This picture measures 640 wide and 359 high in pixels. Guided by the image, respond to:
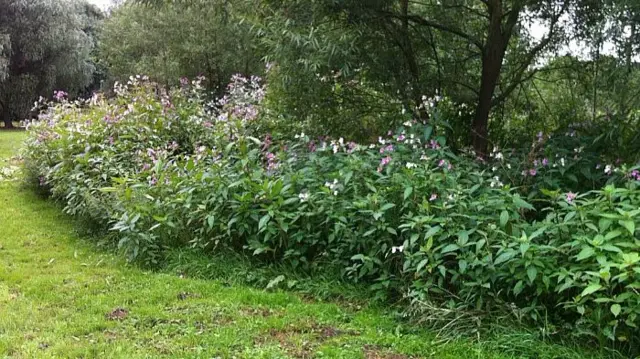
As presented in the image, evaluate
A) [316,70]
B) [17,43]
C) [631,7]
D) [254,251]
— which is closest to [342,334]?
[254,251]

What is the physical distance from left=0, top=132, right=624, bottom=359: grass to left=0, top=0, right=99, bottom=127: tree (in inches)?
627

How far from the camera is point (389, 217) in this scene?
338 cm

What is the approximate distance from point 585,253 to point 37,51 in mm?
19540

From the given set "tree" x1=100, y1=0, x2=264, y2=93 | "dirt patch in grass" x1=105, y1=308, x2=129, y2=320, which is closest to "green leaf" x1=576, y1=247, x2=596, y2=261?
"dirt patch in grass" x1=105, y1=308, x2=129, y2=320

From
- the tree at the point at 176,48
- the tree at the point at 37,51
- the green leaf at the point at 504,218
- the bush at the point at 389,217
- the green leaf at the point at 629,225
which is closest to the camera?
the green leaf at the point at 629,225

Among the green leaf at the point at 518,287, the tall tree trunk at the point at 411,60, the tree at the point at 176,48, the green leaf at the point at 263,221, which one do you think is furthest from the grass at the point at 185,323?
the tree at the point at 176,48

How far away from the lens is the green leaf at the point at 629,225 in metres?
2.46

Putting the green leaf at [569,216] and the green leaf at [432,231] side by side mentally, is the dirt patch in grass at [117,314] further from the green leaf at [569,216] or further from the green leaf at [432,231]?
the green leaf at [569,216]

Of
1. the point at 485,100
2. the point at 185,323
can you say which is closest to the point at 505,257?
the point at 185,323

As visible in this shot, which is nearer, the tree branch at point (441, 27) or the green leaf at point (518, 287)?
the green leaf at point (518, 287)

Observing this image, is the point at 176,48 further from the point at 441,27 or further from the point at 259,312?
the point at 259,312

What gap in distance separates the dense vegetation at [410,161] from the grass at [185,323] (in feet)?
0.70

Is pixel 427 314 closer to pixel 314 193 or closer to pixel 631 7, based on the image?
pixel 314 193

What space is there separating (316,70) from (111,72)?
15477 mm
